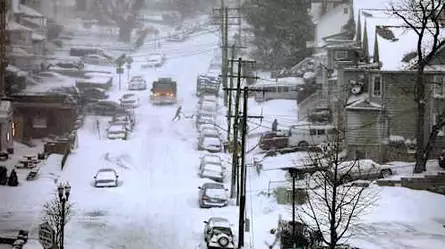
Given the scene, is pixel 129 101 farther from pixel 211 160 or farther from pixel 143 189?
pixel 143 189

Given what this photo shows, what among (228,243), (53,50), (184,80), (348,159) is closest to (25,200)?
(228,243)

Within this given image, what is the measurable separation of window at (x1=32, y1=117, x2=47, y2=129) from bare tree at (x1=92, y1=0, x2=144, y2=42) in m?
21.1

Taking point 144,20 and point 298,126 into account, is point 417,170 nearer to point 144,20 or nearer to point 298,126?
point 298,126

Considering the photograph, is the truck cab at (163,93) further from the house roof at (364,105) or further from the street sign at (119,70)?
the house roof at (364,105)

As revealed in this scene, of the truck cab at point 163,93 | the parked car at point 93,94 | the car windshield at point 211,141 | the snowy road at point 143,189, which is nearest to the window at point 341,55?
the car windshield at point 211,141

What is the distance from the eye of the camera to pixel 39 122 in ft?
133

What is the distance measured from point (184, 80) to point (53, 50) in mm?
8995

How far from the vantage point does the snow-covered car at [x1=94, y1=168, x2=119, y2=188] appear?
1156 inches

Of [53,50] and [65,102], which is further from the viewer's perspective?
[53,50]

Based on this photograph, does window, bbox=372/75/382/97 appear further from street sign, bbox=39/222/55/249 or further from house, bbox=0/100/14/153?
street sign, bbox=39/222/55/249

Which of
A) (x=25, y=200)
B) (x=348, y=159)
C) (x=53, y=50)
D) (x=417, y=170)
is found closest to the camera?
(x=25, y=200)

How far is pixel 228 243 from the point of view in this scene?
21.9 metres

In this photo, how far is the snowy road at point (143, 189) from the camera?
23.7 meters

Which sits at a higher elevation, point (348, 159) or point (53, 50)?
point (53, 50)
